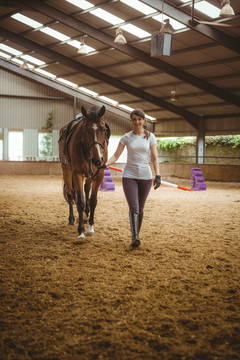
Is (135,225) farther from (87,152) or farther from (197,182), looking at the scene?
(197,182)

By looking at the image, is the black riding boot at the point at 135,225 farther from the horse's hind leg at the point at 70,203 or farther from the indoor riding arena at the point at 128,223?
the horse's hind leg at the point at 70,203

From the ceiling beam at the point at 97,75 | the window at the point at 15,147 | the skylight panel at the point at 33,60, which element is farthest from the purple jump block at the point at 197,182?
the window at the point at 15,147

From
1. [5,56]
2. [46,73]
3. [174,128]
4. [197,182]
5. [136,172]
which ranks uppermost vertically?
[5,56]

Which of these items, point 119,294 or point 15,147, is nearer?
point 119,294

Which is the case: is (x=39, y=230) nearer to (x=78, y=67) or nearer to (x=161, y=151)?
(x=78, y=67)

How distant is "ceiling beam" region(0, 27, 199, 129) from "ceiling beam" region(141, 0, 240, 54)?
8.13 meters

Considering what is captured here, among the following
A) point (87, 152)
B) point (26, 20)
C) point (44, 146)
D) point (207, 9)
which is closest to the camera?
point (87, 152)

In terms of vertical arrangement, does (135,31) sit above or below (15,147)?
above

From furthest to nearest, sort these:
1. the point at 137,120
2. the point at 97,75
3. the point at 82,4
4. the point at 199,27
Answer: the point at 97,75, the point at 82,4, the point at 199,27, the point at 137,120

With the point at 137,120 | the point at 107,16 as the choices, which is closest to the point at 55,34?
the point at 107,16

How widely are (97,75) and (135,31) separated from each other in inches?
216

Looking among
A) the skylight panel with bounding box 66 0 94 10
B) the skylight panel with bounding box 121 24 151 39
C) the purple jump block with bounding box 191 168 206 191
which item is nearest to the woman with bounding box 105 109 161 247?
the purple jump block with bounding box 191 168 206 191

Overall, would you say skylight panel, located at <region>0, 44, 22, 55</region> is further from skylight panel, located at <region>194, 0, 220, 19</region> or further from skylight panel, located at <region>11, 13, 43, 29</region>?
skylight panel, located at <region>194, 0, 220, 19</region>

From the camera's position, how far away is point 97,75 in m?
18.6
